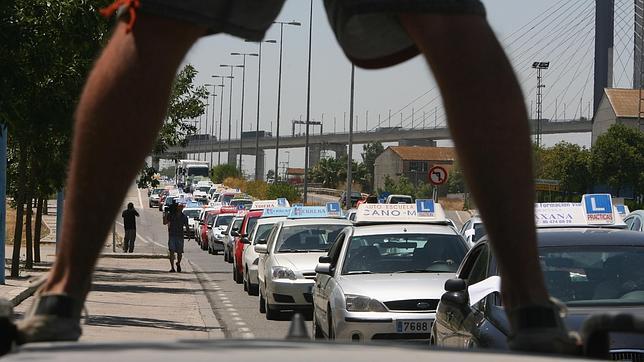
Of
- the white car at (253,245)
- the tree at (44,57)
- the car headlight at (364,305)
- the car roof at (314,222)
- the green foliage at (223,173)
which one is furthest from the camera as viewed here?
the green foliage at (223,173)

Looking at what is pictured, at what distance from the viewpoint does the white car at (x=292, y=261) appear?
66.0ft

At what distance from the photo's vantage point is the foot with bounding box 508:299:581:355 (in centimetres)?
194

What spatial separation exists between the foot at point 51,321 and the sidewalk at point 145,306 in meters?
6.54

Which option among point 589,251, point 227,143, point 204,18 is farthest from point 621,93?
point 204,18

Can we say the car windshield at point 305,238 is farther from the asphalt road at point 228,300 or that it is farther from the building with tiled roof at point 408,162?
the building with tiled roof at point 408,162

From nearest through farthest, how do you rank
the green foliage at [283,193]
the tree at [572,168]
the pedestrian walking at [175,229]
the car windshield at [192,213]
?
the pedestrian walking at [175,229]
the car windshield at [192,213]
the tree at [572,168]
the green foliage at [283,193]

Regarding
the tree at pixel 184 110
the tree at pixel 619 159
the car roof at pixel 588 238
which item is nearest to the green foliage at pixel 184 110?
the tree at pixel 184 110

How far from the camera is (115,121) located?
1945 millimetres

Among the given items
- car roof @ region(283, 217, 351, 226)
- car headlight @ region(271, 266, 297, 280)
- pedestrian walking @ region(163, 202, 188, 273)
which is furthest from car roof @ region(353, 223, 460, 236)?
pedestrian walking @ region(163, 202, 188, 273)

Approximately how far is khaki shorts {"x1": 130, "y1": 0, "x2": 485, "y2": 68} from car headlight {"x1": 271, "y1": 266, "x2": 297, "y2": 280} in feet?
59.7

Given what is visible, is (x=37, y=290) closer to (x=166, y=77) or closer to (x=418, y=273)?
(x=166, y=77)

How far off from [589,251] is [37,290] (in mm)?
8099

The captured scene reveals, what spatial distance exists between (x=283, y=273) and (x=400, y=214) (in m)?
3.20

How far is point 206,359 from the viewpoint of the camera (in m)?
1.58
